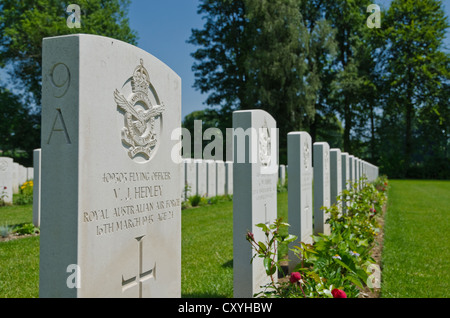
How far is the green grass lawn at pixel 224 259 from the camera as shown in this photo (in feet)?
13.2

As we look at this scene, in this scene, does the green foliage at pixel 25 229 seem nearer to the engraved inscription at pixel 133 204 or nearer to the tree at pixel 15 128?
the engraved inscription at pixel 133 204

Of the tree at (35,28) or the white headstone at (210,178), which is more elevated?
the tree at (35,28)

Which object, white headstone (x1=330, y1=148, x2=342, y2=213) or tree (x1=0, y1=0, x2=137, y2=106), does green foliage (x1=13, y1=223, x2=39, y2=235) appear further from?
tree (x1=0, y1=0, x2=137, y2=106)

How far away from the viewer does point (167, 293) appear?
2910 millimetres

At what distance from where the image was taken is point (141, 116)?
2.52 m

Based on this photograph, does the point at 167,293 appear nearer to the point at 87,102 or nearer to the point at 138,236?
the point at 138,236

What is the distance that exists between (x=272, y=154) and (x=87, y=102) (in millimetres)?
2661

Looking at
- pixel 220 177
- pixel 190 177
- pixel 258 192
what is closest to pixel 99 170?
pixel 258 192

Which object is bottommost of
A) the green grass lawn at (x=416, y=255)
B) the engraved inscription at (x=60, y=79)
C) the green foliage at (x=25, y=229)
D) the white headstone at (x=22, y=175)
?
the green grass lawn at (x=416, y=255)

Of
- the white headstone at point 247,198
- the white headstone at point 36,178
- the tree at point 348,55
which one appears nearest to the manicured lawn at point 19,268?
the white headstone at point 36,178

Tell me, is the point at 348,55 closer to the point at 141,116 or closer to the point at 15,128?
the point at 15,128

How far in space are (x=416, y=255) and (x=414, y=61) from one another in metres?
28.7

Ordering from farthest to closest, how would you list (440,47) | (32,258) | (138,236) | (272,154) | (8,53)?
(440,47) < (8,53) < (32,258) < (272,154) < (138,236)
